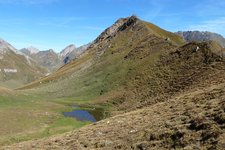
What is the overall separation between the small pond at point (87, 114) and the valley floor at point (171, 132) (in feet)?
95.9

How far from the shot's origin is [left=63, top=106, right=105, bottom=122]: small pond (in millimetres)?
62034

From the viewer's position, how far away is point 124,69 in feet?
310

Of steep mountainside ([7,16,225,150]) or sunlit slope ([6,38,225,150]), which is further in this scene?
steep mountainside ([7,16,225,150])

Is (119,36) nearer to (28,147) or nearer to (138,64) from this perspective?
(138,64)

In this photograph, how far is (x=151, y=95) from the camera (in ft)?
218

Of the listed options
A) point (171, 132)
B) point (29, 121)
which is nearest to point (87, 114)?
point (29, 121)

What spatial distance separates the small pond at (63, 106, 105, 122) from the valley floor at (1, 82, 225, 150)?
95.9 ft

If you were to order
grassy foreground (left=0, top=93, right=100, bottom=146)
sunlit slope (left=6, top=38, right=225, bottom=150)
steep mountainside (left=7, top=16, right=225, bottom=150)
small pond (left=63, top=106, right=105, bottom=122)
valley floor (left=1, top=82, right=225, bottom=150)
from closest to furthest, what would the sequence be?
valley floor (left=1, top=82, right=225, bottom=150)
sunlit slope (left=6, top=38, right=225, bottom=150)
steep mountainside (left=7, top=16, right=225, bottom=150)
grassy foreground (left=0, top=93, right=100, bottom=146)
small pond (left=63, top=106, right=105, bottom=122)

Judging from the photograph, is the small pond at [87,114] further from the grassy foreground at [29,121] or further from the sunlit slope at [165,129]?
the sunlit slope at [165,129]

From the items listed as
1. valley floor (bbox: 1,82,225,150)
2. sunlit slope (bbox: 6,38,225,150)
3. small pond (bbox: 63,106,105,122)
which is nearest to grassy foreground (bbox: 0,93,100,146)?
small pond (bbox: 63,106,105,122)

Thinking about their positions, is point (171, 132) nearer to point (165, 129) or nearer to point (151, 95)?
point (165, 129)

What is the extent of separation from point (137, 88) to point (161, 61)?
13.9 metres

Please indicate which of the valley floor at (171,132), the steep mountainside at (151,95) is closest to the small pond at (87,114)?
the steep mountainside at (151,95)

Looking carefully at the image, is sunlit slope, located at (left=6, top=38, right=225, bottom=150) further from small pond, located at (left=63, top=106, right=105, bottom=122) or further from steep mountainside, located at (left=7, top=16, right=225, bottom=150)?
small pond, located at (left=63, top=106, right=105, bottom=122)
